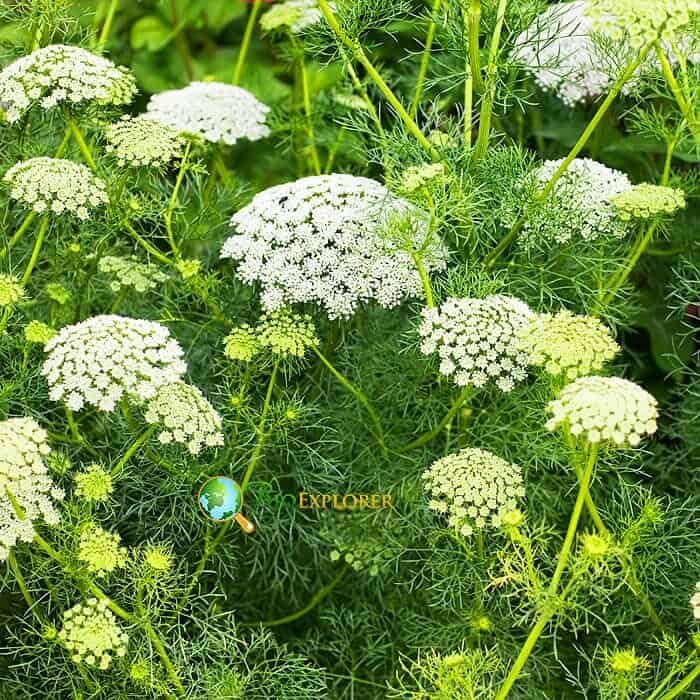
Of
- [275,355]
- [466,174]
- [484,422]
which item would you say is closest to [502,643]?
[484,422]

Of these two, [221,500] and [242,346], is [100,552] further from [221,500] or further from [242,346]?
[242,346]

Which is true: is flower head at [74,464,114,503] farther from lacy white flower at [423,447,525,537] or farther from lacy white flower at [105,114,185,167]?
lacy white flower at [105,114,185,167]

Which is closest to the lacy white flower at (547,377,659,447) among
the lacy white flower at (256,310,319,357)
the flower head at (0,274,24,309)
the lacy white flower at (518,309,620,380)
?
the lacy white flower at (518,309,620,380)

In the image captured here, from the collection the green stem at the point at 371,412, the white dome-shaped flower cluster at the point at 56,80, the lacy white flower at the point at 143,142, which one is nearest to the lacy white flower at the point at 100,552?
the green stem at the point at 371,412

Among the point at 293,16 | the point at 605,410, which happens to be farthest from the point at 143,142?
the point at 605,410

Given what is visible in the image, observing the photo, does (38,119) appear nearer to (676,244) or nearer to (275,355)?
(275,355)

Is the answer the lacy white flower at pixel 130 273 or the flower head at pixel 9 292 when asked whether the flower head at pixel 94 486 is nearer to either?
the flower head at pixel 9 292

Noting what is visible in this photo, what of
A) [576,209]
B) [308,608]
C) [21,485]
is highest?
A: [576,209]
